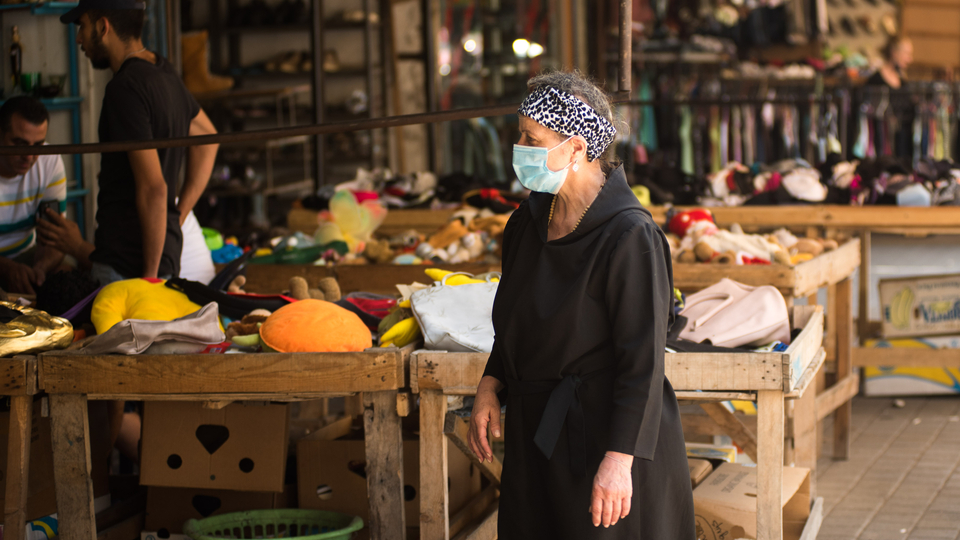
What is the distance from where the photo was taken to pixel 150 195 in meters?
3.31

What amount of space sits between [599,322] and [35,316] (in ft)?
5.92

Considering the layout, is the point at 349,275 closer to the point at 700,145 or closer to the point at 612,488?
the point at 612,488

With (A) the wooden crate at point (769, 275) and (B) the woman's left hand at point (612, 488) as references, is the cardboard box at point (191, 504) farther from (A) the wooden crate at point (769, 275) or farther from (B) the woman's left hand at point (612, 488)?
(A) the wooden crate at point (769, 275)

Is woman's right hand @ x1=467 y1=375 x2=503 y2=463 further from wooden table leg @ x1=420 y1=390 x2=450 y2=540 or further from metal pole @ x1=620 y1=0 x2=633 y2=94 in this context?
metal pole @ x1=620 y1=0 x2=633 y2=94

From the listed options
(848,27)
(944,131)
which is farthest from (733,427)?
(848,27)

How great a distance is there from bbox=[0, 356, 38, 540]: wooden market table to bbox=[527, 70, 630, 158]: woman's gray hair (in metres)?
1.71

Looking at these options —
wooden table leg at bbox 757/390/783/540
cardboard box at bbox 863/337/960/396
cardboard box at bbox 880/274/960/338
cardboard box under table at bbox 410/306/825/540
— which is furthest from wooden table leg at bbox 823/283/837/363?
wooden table leg at bbox 757/390/783/540

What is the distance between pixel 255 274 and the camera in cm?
458

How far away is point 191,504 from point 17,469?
→ 625mm

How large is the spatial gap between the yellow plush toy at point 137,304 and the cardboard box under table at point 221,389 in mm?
235

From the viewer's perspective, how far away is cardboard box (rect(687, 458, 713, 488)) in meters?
3.35

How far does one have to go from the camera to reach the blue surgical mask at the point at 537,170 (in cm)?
206

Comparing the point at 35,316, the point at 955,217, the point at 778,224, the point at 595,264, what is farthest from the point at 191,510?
the point at 955,217

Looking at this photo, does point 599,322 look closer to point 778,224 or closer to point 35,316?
point 35,316
